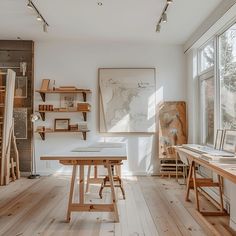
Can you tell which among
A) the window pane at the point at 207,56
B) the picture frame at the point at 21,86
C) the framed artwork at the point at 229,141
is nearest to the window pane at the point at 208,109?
the window pane at the point at 207,56

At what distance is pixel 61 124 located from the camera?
5.65 metres

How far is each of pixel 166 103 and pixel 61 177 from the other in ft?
8.46

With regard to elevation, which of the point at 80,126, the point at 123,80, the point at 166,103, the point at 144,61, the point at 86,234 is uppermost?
the point at 144,61

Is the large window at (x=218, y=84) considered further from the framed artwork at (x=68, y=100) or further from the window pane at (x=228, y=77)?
the framed artwork at (x=68, y=100)

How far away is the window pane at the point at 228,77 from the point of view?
12.6 feet

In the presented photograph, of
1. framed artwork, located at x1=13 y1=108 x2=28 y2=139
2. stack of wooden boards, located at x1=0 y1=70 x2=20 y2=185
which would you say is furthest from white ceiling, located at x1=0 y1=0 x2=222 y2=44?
framed artwork, located at x1=13 y1=108 x2=28 y2=139

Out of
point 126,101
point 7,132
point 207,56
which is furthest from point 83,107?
point 207,56

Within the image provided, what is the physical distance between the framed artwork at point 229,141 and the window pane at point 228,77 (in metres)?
0.18

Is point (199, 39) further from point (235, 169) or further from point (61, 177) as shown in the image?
point (61, 177)

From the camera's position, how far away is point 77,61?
5.71m

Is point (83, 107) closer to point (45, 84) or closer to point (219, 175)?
point (45, 84)

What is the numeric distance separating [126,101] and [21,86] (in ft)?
7.10

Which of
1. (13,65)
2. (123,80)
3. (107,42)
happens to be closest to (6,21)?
(13,65)

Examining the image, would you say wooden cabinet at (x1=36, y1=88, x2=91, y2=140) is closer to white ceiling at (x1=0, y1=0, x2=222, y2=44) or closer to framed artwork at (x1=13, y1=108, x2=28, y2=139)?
framed artwork at (x1=13, y1=108, x2=28, y2=139)
